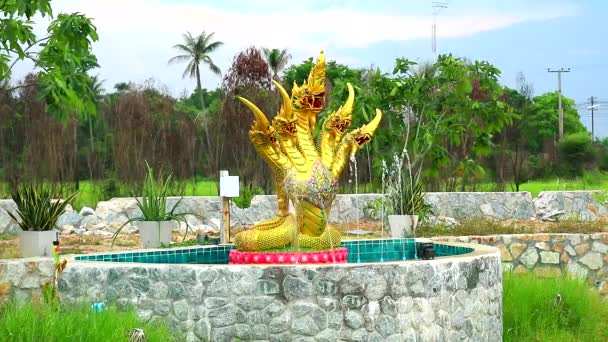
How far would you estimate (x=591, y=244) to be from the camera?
14.3 metres

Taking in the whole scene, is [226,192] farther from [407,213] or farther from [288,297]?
[288,297]

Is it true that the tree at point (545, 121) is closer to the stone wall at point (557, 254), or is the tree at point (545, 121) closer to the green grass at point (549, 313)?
the stone wall at point (557, 254)

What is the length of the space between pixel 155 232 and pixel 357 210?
688cm

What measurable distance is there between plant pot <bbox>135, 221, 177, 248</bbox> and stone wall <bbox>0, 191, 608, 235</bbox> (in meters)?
3.78

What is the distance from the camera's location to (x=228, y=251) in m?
11.5

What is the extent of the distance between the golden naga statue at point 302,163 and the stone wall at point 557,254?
4149mm

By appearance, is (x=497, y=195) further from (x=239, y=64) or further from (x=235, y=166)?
(x=239, y=64)

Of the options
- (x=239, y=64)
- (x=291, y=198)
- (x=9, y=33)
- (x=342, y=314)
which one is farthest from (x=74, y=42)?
(x=239, y=64)

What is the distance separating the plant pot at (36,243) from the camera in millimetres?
12406

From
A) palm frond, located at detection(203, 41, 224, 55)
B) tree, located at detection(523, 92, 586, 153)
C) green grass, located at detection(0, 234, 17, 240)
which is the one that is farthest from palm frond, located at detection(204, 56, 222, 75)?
green grass, located at detection(0, 234, 17, 240)

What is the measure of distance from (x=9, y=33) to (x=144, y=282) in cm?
362

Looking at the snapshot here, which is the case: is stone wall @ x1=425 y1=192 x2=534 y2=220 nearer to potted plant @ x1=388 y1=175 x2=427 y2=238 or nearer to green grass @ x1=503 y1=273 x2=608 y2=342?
potted plant @ x1=388 y1=175 x2=427 y2=238

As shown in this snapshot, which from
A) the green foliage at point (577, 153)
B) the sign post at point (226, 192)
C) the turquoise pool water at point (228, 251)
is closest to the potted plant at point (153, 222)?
the sign post at point (226, 192)

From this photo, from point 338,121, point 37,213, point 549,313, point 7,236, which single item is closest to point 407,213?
point 549,313
